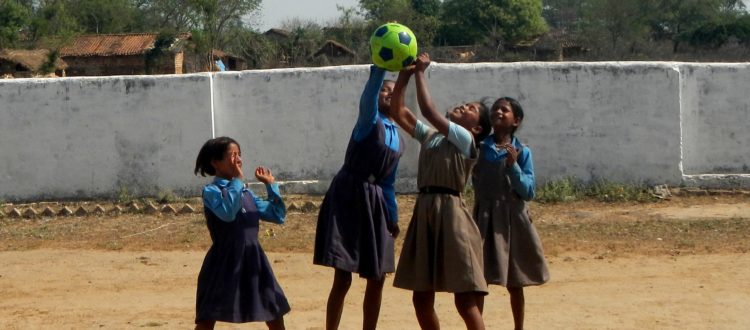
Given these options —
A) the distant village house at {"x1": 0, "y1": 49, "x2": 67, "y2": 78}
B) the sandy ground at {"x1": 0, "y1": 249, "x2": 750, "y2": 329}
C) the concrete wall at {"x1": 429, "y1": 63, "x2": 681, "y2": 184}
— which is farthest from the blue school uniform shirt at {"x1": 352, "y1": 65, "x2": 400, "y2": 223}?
the distant village house at {"x1": 0, "y1": 49, "x2": 67, "y2": 78}

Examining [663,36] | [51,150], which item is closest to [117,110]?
[51,150]

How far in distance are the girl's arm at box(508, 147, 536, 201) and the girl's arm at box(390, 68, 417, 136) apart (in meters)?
0.70

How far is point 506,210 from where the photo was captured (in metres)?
5.83

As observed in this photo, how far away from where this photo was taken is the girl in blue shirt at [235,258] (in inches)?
198

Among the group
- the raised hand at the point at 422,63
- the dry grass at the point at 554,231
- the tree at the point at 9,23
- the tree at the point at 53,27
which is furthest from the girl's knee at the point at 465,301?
the tree at the point at 9,23

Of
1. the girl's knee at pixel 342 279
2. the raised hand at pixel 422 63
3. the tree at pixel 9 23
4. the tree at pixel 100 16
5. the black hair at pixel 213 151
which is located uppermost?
the tree at pixel 100 16

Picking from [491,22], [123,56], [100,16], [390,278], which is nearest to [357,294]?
[390,278]

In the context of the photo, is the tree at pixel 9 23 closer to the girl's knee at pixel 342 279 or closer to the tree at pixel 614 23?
the tree at pixel 614 23

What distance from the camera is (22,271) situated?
883 cm

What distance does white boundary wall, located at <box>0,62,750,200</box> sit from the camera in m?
11.9

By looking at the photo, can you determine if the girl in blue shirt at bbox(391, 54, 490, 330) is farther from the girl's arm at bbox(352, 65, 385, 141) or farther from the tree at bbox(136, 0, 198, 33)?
the tree at bbox(136, 0, 198, 33)

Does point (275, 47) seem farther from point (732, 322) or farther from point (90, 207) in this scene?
point (732, 322)

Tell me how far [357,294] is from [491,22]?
3656 centimetres

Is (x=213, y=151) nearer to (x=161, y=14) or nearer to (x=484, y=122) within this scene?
(x=484, y=122)
